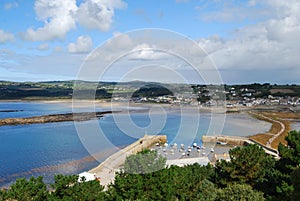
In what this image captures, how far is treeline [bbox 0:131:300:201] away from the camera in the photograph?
24.8ft

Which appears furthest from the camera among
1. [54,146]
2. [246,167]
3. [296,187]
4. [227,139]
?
[227,139]

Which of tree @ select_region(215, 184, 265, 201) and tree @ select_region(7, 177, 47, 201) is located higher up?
tree @ select_region(7, 177, 47, 201)

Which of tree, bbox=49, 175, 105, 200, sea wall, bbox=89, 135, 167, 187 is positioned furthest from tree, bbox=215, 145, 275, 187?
sea wall, bbox=89, 135, 167, 187

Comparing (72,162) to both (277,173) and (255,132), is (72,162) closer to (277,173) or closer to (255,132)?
(277,173)

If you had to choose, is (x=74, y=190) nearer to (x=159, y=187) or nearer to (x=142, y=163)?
(x=142, y=163)

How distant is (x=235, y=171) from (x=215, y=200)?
173 centimetres

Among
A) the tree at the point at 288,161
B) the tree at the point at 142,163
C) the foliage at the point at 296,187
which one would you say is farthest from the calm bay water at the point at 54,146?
the foliage at the point at 296,187

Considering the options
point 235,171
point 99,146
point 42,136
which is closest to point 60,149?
point 99,146

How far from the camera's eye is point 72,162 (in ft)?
79.1

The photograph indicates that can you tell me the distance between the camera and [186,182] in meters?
8.96

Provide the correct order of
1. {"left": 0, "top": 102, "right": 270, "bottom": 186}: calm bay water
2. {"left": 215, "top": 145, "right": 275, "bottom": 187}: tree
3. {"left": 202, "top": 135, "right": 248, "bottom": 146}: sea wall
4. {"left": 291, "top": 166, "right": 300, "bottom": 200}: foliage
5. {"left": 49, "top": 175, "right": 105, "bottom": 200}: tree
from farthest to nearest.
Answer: {"left": 202, "top": 135, "right": 248, "bottom": 146}: sea wall
{"left": 0, "top": 102, "right": 270, "bottom": 186}: calm bay water
{"left": 215, "top": 145, "right": 275, "bottom": 187}: tree
{"left": 49, "top": 175, "right": 105, "bottom": 200}: tree
{"left": 291, "top": 166, "right": 300, "bottom": 200}: foliage

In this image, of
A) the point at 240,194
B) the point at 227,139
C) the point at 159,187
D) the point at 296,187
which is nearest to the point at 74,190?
the point at 159,187

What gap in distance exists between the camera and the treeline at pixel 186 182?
7559 millimetres

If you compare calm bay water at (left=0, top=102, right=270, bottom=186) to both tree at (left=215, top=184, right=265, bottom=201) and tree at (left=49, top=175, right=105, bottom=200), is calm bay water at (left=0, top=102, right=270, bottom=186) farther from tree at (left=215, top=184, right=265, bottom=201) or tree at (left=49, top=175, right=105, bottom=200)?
tree at (left=215, top=184, right=265, bottom=201)
